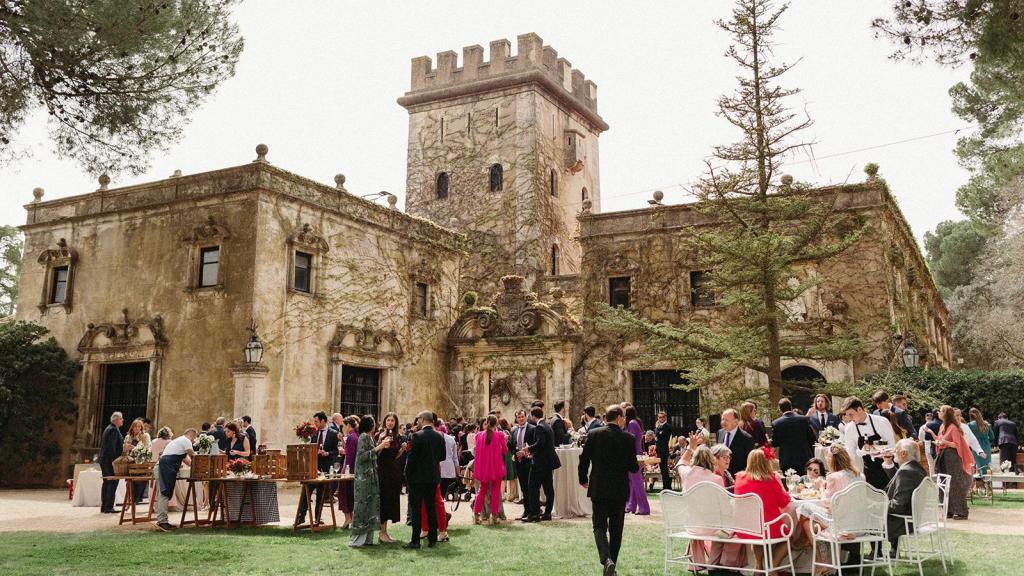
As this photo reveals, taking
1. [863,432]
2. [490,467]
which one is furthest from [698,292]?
[863,432]

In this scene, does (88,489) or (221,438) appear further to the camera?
(88,489)

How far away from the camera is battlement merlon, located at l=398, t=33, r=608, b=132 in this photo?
→ 3338cm

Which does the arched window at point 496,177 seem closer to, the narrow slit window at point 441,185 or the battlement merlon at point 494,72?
the narrow slit window at point 441,185

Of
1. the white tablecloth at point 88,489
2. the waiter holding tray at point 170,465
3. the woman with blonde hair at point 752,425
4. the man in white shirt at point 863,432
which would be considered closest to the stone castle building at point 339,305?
the white tablecloth at point 88,489

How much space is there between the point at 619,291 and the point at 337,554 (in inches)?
623

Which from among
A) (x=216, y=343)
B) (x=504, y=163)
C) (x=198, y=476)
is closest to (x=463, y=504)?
(x=198, y=476)

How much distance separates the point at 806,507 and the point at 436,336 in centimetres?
1827

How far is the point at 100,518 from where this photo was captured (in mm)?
13570

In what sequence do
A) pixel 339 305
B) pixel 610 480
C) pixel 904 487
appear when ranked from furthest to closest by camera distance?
pixel 339 305 < pixel 610 480 < pixel 904 487

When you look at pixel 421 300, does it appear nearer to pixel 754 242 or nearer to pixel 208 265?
pixel 208 265

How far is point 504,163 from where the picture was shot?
3322 cm

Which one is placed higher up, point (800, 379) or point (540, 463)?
point (800, 379)

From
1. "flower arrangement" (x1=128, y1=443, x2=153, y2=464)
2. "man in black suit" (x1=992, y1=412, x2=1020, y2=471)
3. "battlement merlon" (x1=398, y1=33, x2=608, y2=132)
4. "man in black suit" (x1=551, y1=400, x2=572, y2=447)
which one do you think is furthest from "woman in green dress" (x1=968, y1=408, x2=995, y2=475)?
"battlement merlon" (x1=398, y1=33, x2=608, y2=132)

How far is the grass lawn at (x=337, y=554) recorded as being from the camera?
832 cm
